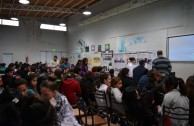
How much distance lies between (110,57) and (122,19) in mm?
1782

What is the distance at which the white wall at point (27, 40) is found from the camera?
1336 centimetres

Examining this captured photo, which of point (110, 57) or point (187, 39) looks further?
point (110, 57)

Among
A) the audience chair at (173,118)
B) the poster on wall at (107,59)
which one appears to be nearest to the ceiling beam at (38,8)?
the poster on wall at (107,59)

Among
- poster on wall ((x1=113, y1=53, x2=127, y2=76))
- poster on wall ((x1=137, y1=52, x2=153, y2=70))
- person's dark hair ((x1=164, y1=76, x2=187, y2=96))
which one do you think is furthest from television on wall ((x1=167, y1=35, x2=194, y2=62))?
person's dark hair ((x1=164, y1=76, x2=187, y2=96))

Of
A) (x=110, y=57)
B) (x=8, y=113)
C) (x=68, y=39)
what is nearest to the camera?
(x=8, y=113)

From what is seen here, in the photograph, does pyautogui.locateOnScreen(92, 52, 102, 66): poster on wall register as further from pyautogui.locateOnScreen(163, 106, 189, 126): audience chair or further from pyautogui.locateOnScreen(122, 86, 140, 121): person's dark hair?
pyautogui.locateOnScreen(163, 106, 189, 126): audience chair

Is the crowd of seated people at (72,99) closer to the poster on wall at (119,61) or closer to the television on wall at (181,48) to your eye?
the television on wall at (181,48)

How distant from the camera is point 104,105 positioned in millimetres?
4027

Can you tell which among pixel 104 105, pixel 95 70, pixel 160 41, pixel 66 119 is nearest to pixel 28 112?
pixel 66 119

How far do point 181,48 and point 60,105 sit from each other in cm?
492

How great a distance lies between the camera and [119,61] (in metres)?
9.17

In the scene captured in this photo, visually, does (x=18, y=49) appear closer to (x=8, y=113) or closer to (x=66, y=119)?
(x=66, y=119)

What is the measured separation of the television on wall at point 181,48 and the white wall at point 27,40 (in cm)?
941

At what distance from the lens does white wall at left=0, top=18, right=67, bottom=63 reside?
13359 mm
